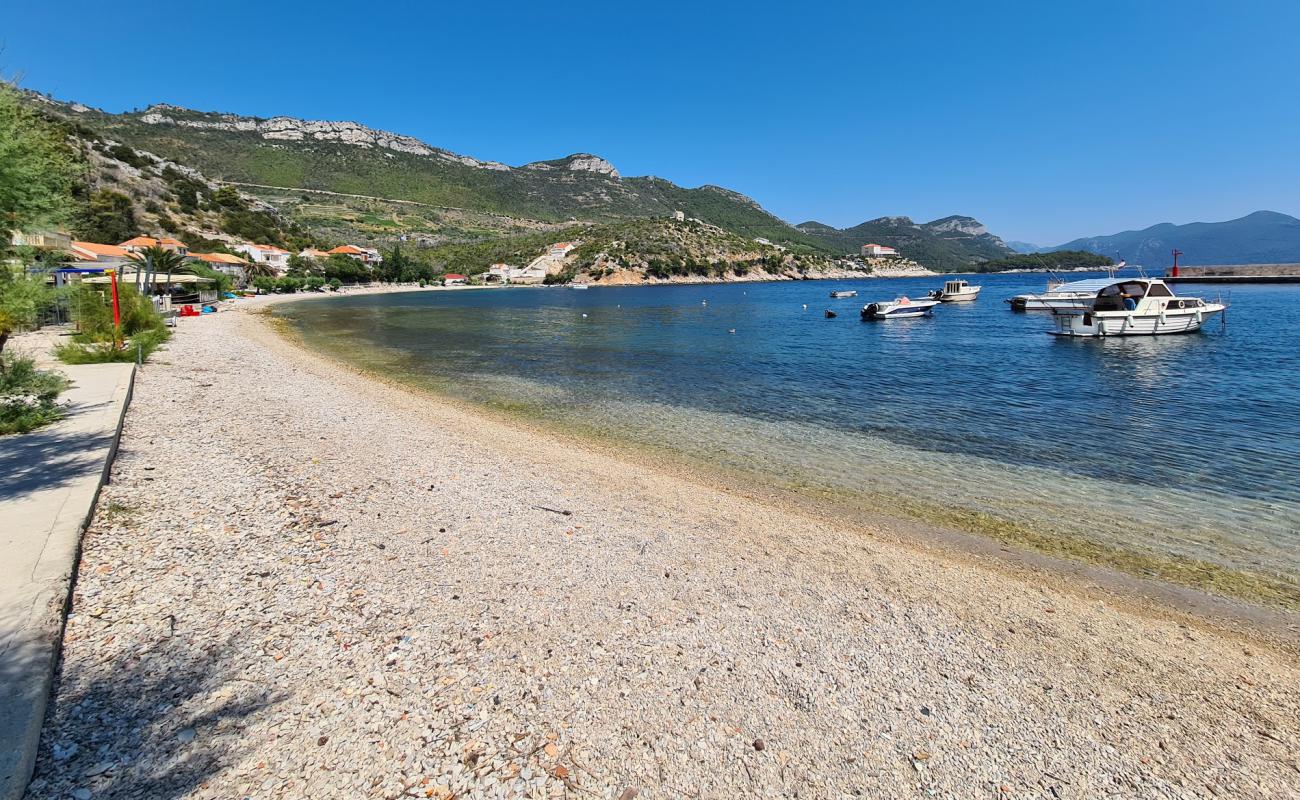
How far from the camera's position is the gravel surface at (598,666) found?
10.5ft

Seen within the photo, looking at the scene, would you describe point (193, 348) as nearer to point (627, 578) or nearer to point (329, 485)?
point (329, 485)

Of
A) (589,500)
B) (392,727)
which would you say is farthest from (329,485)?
(392,727)

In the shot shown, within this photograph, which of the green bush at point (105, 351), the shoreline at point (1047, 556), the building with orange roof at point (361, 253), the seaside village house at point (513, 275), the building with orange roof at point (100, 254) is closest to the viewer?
the shoreline at point (1047, 556)

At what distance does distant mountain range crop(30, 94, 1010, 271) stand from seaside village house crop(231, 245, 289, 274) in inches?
1292

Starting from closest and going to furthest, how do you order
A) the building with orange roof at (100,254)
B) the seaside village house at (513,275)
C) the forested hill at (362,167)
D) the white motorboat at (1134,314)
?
the white motorboat at (1134,314)
the building with orange roof at (100,254)
the forested hill at (362,167)
the seaside village house at (513,275)

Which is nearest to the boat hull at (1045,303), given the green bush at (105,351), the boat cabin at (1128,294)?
the boat cabin at (1128,294)

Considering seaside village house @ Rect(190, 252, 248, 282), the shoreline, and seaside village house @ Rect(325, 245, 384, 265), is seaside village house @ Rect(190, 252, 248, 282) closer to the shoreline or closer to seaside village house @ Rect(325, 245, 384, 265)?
seaside village house @ Rect(325, 245, 384, 265)

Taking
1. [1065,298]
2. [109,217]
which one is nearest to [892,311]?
[1065,298]

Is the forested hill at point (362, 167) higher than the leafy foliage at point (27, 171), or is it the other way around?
the forested hill at point (362, 167)

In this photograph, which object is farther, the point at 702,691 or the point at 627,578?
the point at 627,578

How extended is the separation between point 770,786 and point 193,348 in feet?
84.9

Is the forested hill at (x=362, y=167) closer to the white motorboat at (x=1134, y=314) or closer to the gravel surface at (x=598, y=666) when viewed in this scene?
the gravel surface at (x=598, y=666)

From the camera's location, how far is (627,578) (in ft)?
18.0

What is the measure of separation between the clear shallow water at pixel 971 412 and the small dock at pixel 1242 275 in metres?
70.4
